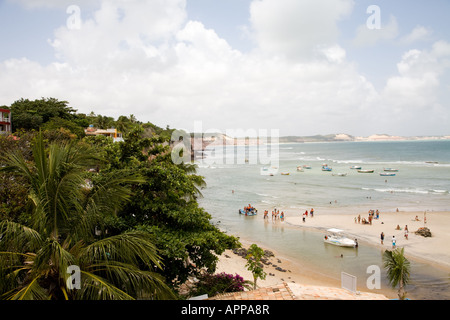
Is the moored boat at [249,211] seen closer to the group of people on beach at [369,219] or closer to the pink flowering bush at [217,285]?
the group of people on beach at [369,219]

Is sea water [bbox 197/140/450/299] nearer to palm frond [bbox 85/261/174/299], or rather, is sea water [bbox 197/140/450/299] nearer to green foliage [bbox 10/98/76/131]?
palm frond [bbox 85/261/174/299]

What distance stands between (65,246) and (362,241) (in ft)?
73.3

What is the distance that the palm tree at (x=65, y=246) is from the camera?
402cm

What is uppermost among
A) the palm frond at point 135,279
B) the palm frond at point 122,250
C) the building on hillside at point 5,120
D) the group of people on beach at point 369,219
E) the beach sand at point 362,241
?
the building on hillside at point 5,120

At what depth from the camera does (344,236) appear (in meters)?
22.2

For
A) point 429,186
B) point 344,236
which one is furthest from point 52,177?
point 429,186

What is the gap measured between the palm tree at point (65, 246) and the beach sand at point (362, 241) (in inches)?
427

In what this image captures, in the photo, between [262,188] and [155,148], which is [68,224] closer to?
[155,148]

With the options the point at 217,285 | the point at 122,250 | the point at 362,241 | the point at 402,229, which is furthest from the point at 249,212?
the point at 122,250

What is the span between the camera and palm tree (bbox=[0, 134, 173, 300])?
13.2ft

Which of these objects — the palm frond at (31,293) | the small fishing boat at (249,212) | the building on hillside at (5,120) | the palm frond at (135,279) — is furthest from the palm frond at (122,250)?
the building on hillside at (5,120)

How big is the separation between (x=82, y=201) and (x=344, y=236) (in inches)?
843

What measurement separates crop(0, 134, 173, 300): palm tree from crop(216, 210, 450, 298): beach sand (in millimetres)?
10847

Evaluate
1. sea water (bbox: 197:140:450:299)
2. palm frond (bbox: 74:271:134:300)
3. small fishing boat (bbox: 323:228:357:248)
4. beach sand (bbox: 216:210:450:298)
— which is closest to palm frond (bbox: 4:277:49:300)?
palm frond (bbox: 74:271:134:300)
